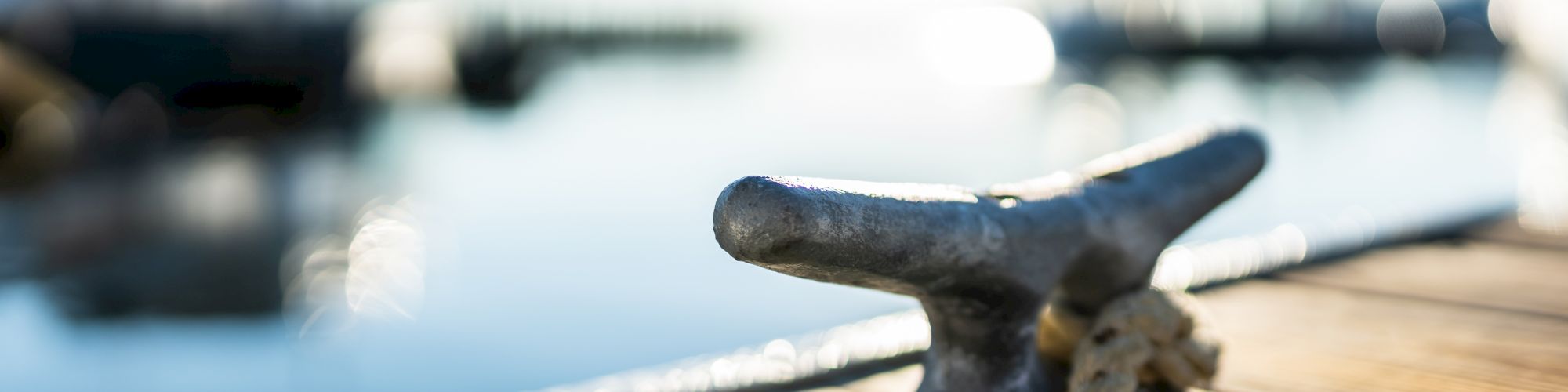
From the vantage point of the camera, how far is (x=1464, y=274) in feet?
10.3

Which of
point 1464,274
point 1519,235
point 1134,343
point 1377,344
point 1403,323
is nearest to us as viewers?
point 1134,343

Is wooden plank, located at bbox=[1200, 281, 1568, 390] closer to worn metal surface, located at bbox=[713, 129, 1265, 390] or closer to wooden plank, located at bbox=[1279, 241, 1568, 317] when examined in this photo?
wooden plank, located at bbox=[1279, 241, 1568, 317]

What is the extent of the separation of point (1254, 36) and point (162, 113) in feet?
106

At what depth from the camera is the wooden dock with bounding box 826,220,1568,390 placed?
2135 millimetres

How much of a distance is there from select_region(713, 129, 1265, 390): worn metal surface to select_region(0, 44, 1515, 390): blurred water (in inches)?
96.7

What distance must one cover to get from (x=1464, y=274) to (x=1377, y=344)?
0.91m

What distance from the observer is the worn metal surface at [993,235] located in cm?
130

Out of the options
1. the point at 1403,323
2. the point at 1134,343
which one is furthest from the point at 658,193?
the point at 1134,343

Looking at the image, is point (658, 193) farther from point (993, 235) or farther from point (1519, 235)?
point (993, 235)

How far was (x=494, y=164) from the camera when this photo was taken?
17000 millimetres

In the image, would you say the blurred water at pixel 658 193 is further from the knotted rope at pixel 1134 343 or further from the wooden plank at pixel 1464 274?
the knotted rope at pixel 1134 343

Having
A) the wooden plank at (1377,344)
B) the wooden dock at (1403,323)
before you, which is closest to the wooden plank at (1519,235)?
the wooden dock at (1403,323)

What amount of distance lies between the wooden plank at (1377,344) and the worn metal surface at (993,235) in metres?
0.40

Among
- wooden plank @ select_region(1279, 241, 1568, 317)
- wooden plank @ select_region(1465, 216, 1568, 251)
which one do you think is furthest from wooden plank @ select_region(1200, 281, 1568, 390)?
wooden plank @ select_region(1465, 216, 1568, 251)
